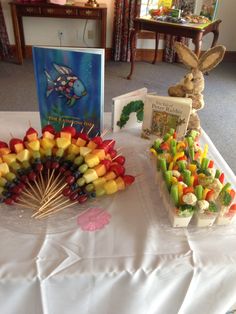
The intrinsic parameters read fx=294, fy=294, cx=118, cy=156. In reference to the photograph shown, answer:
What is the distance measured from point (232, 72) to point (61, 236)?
356 centimetres

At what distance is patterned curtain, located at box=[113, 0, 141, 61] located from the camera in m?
3.42

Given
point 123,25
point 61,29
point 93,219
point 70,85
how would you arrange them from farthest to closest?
point 61,29 → point 123,25 → point 70,85 → point 93,219

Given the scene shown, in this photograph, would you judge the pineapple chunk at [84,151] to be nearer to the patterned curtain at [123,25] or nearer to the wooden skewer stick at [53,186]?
the wooden skewer stick at [53,186]

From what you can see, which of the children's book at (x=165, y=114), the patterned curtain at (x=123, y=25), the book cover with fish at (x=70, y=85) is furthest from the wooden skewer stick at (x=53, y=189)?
the patterned curtain at (x=123, y=25)

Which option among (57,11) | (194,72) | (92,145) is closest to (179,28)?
(57,11)

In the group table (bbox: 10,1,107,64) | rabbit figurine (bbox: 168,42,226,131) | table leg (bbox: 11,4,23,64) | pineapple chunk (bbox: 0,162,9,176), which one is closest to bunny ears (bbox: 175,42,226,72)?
rabbit figurine (bbox: 168,42,226,131)

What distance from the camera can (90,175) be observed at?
0.73 m

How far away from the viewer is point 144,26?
9.47 feet

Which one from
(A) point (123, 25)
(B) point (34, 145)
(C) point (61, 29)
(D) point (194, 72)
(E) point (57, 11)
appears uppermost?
(D) point (194, 72)

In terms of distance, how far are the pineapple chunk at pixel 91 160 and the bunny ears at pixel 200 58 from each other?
45cm

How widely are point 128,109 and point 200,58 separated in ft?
0.94

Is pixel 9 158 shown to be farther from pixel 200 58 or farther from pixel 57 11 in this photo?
pixel 57 11

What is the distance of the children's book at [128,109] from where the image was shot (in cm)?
100

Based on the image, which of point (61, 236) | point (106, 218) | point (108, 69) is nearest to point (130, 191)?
point (106, 218)
